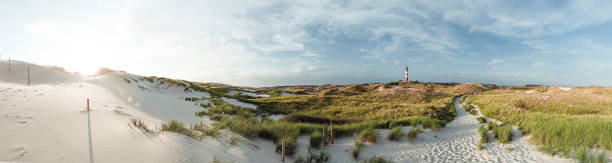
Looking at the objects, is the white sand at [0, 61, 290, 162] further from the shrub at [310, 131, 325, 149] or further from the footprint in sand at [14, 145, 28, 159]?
the shrub at [310, 131, 325, 149]

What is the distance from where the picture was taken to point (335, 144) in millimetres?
9477

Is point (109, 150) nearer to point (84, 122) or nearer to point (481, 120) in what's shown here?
point (84, 122)

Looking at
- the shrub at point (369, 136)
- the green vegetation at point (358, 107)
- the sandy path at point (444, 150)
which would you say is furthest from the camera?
the green vegetation at point (358, 107)

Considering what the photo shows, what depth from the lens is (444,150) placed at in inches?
359

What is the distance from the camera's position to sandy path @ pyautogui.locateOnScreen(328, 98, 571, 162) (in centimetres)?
793

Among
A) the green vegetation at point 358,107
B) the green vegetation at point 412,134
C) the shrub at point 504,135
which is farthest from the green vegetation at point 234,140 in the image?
the shrub at point 504,135

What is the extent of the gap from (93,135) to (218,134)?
2.92 metres

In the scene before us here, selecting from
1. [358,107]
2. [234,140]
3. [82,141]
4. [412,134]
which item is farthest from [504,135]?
[358,107]

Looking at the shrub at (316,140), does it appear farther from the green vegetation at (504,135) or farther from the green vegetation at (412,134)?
the green vegetation at (504,135)

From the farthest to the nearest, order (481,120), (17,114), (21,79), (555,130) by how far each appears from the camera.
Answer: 1. (481,120)
2. (21,79)
3. (555,130)
4. (17,114)

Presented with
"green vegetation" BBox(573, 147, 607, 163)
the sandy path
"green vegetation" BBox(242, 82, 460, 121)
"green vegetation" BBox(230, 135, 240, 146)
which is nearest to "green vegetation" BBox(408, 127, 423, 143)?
the sandy path

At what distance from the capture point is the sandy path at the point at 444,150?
26.0ft

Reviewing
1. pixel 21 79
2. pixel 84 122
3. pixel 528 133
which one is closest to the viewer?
pixel 84 122

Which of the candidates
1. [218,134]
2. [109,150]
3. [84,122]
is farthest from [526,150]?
[84,122]
